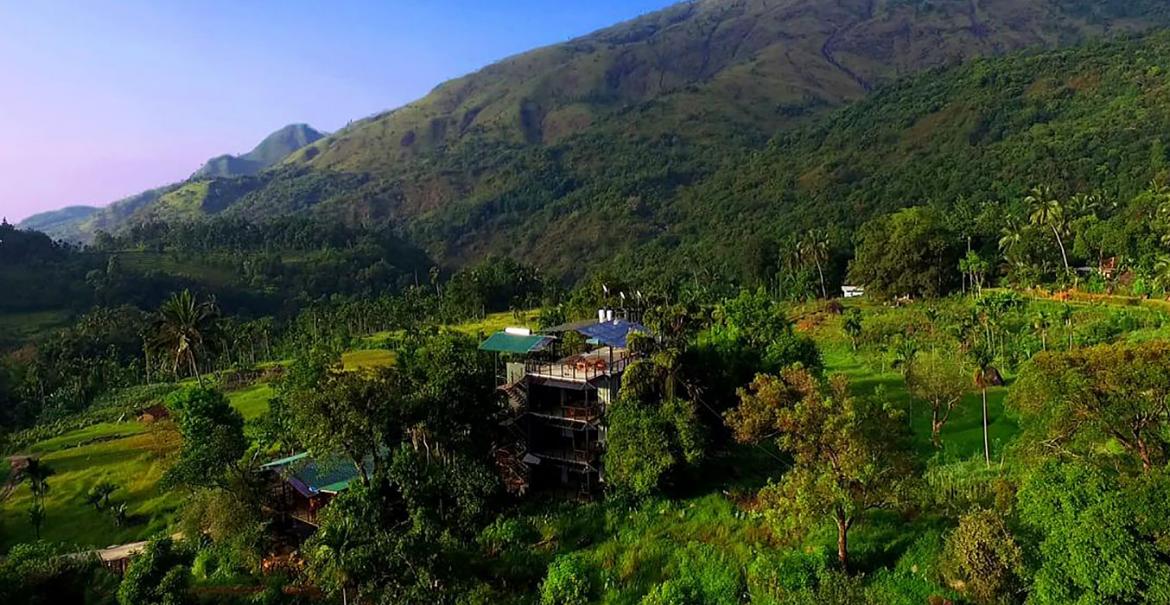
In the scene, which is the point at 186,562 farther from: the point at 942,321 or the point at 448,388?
the point at 942,321

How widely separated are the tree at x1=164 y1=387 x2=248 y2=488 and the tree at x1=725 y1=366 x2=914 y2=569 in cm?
2286

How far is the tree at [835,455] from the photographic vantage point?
22344 millimetres

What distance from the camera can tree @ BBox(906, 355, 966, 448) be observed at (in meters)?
34.0

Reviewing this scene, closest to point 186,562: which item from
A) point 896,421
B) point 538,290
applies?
point 896,421

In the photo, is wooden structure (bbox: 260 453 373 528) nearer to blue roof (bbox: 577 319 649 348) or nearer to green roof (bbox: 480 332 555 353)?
green roof (bbox: 480 332 555 353)

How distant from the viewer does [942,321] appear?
184 feet

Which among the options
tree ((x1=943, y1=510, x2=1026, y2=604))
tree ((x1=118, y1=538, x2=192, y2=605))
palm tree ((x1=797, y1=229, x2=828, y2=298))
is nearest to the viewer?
tree ((x1=943, y1=510, x2=1026, y2=604))

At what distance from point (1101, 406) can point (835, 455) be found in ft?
27.2

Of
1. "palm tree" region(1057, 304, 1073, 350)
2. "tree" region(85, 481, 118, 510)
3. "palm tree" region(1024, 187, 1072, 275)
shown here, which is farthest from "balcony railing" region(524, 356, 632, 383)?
"palm tree" region(1024, 187, 1072, 275)

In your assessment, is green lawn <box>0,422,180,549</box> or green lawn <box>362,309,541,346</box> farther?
green lawn <box>362,309,541,346</box>

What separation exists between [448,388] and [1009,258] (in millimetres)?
66684

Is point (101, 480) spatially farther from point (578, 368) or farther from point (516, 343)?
point (578, 368)

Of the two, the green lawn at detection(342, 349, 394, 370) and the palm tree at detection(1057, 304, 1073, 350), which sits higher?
the palm tree at detection(1057, 304, 1073, 350)

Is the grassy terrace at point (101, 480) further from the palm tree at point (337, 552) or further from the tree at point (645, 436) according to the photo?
the tree at point (645, 436)
